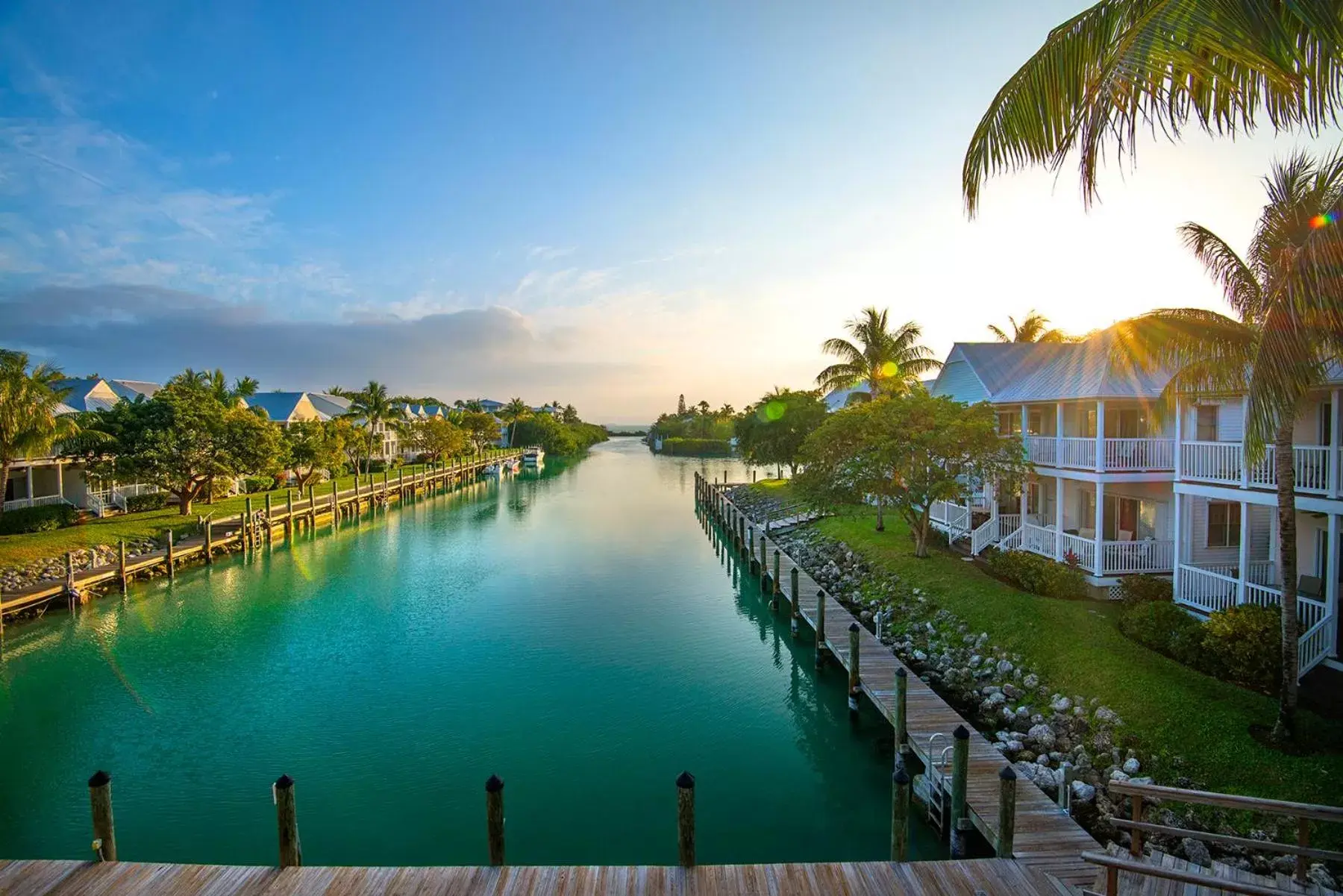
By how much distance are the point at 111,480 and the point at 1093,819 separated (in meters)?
37.7

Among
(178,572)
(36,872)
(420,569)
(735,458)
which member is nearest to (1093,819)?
(36,872)

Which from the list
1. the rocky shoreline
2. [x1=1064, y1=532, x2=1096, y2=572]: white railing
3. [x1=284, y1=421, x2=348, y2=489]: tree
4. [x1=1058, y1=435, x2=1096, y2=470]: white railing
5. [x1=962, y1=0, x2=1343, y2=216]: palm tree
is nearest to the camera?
[x1=962, y1=0, x2=1343, y2=216]: palm tree

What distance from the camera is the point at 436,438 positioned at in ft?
218

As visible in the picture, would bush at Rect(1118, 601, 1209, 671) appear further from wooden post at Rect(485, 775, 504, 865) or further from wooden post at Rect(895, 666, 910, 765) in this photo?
wooden post at Rect(485, 775, 504, 865)

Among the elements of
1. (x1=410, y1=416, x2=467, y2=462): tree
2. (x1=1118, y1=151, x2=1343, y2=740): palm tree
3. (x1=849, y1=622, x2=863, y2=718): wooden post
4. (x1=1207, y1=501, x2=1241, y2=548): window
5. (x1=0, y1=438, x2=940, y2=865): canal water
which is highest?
(x1=1118, y1=151, x2=1343, y2=740): palm tree

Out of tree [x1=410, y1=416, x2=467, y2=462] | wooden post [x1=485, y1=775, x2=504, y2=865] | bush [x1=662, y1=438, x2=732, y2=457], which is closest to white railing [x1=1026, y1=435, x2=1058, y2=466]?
wooden post [x1=485, y1=775, x2=504, y2=865]

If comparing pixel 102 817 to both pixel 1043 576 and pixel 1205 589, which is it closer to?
pixel 1043 576

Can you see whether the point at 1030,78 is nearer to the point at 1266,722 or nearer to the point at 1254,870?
the point at 1254,870

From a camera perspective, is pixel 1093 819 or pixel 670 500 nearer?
pixel 1093 819

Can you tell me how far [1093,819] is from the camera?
31.3 feet

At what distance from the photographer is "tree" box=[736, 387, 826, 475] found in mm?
42969

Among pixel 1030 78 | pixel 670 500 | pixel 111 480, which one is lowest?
pixel 670 500

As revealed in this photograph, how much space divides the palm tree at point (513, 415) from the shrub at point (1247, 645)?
10607 centimetres

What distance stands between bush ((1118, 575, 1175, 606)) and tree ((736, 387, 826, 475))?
2427 cm
